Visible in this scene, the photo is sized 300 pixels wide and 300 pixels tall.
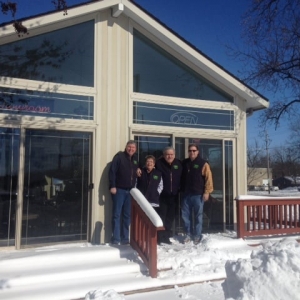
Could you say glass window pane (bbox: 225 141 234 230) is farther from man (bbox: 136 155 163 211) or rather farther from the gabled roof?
man (bbox: 136 155 163 211)

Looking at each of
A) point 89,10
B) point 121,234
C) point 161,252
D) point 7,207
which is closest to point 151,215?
point 161,252

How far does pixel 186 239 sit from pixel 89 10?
4454mm

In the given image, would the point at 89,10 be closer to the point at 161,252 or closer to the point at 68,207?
the point at 68,207

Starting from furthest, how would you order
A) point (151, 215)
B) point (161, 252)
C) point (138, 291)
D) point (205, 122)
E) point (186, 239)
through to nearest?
point (205, 122) → point (186, 239) → point (161, 252) → point (151, 215) → point (138, 291)

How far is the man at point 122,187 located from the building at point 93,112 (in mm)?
422

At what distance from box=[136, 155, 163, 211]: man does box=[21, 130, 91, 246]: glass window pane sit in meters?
1.05

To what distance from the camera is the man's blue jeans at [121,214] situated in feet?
21.1

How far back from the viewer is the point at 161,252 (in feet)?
19.4

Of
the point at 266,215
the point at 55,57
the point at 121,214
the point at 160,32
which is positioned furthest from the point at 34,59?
the point at 266,215

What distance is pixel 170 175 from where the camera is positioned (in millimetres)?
6730

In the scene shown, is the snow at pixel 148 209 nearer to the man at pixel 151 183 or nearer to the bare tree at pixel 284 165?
the man at pixel 151 183

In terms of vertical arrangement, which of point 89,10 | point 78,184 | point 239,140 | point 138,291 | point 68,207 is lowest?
point 138,291

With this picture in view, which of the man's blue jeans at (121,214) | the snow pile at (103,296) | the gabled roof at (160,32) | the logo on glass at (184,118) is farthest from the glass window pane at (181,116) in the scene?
the snow pile at (103,296)

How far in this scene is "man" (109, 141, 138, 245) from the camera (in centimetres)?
644
